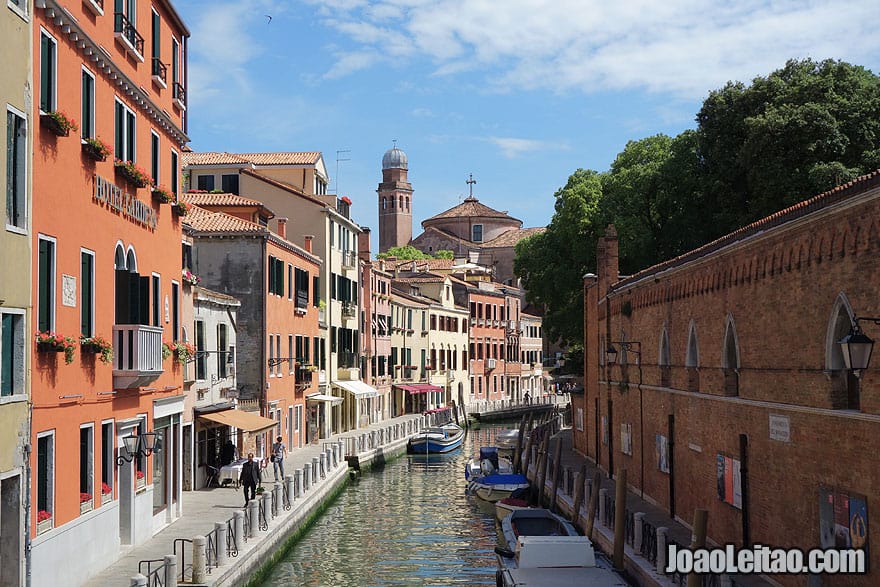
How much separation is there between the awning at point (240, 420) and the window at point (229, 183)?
49.2 feet

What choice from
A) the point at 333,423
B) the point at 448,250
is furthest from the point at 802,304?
the point at 448,250

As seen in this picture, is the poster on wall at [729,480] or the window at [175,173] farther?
the window at [175,173]

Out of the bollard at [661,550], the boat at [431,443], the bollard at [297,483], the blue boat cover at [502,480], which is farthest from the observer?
the boat at [431,443]

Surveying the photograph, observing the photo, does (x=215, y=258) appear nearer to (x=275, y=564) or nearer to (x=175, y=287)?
(x=175, y=287)

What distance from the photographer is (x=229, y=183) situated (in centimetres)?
4275

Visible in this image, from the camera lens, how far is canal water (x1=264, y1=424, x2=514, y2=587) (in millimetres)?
21672

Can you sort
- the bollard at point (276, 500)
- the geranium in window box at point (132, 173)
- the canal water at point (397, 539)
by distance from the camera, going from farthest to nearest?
the bollard at point (276, 500) < the canal water at point (397, 539) < the geranium in window box at point (132, 173)

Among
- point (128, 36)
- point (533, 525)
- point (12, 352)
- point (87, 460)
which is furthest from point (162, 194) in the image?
point (533, 525)

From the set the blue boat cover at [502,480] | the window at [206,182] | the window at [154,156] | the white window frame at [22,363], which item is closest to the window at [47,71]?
the white window frame at [22,363]

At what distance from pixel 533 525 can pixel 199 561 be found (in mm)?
8130

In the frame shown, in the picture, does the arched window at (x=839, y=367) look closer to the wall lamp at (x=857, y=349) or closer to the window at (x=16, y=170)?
the wall lamp at (x=857, y=349)

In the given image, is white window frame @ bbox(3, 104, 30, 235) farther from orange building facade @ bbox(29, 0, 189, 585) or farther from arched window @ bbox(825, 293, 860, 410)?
arched window @ bbox(825, 293, 860, 410)

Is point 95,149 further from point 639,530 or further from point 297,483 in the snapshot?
point 297,483

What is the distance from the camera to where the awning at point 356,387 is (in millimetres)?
46281
